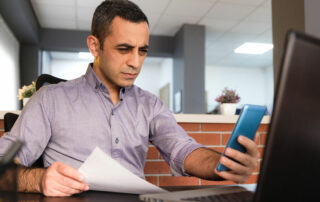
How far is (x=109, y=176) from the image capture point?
616 millimetres

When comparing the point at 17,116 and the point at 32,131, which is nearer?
the point at 32,131

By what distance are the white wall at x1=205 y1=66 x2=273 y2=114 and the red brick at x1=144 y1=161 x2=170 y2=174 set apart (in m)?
5.81

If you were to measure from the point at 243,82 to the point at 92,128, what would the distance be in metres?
7.23

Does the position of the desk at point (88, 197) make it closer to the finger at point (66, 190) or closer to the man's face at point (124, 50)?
the finger at point (66, 190)

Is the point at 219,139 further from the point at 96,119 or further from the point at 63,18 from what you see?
the point at 63,18

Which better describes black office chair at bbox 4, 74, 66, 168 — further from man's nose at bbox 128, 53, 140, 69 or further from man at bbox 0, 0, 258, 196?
man's nose at bbox 128, 53, 140, 69

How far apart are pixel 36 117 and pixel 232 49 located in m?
5.58

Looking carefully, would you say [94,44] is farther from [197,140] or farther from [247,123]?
[197,140]

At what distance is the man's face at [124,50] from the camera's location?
1.04 metres

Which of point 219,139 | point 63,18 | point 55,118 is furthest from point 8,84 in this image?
point 55,118

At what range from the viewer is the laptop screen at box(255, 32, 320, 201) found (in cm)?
33

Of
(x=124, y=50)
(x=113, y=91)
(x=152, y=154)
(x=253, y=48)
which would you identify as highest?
(x=253, y=48)

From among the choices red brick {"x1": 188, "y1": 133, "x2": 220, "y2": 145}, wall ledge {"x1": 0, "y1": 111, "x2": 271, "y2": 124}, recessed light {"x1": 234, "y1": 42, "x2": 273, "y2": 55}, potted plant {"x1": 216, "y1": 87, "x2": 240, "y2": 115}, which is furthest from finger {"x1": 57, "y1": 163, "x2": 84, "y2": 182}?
recessed light {"x1": 234, "y1": 42, "x2": 273, "y2": 55}

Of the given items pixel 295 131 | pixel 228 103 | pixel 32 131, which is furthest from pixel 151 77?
pixel 295 131
